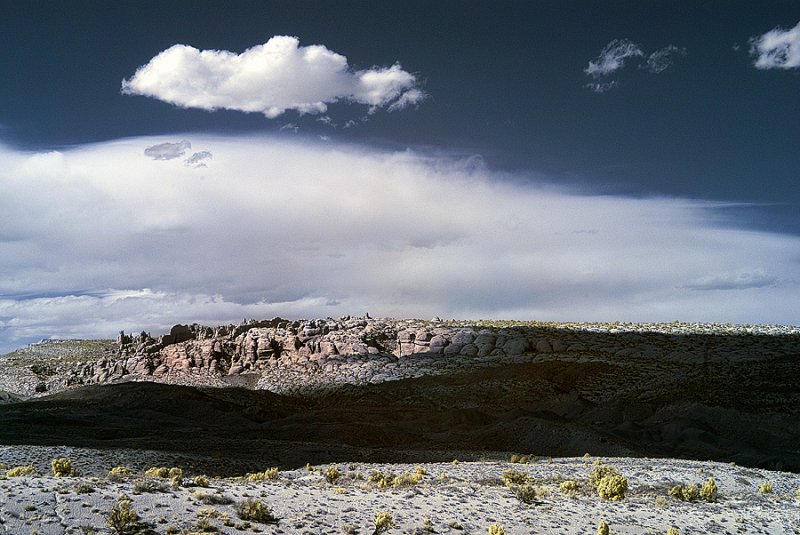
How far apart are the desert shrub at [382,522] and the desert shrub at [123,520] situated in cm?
560

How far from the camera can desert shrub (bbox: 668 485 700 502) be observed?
21938 mm

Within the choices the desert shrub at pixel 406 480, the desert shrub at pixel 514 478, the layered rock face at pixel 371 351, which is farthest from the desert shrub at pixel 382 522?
the layered rock face at pixel 371 351

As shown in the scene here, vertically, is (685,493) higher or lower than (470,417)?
higher

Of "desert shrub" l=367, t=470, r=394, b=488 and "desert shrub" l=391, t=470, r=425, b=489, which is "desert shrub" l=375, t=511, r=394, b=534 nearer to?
"desert shrub" l=367, t=470, r=394, b=488

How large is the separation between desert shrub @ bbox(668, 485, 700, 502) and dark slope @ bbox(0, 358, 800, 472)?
1561cm

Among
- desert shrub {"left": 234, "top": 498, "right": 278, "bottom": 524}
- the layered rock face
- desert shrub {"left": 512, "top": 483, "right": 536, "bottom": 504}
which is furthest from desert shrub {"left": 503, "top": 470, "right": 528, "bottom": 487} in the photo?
the layered rock face

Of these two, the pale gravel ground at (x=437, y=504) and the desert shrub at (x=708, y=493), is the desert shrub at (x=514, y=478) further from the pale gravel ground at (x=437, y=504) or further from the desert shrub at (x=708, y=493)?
the desert shrub at (x=708, y=493)

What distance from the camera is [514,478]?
968 inches

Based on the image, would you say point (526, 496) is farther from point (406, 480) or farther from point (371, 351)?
point (371, 351)

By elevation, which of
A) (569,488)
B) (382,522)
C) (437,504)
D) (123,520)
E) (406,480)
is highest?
(123,520)

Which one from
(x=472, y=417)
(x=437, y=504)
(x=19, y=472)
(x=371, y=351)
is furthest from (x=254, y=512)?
(x=371, y=351)

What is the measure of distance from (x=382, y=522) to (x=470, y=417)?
40019 mm

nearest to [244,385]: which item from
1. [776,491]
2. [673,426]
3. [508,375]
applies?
[508,375]

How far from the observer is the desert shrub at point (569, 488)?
21.8m
